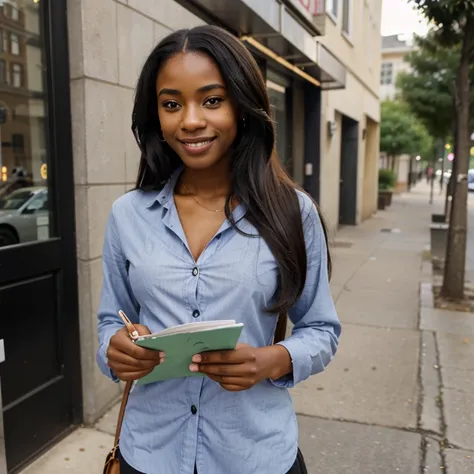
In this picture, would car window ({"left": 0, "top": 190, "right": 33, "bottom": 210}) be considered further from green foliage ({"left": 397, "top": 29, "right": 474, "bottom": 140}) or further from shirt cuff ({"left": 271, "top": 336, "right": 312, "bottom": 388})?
green foliage ({"left": 397, "top": 29, "right": 474, "bottom": 140})

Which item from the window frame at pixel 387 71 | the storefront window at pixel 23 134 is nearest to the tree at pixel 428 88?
the storefront window at pixel 23 134

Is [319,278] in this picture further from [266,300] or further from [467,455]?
[467,455]

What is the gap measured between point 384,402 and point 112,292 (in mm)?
3009

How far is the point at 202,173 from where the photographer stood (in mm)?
1539

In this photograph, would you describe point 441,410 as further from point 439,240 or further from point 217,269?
point 439,240

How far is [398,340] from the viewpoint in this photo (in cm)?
529

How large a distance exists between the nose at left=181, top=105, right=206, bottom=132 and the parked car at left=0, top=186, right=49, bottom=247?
193 centimetres

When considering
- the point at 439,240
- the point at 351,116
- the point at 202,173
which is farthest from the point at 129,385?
the point at 351,116

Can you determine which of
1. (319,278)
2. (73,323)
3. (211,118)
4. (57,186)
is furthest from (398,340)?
(211,118)

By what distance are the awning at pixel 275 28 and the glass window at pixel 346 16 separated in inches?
175

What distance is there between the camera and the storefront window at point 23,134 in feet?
9.74

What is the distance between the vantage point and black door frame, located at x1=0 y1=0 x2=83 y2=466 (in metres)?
3.05

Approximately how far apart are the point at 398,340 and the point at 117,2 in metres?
3.99

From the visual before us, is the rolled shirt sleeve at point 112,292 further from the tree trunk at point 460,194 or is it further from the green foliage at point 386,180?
the green foliage at point 386,180
